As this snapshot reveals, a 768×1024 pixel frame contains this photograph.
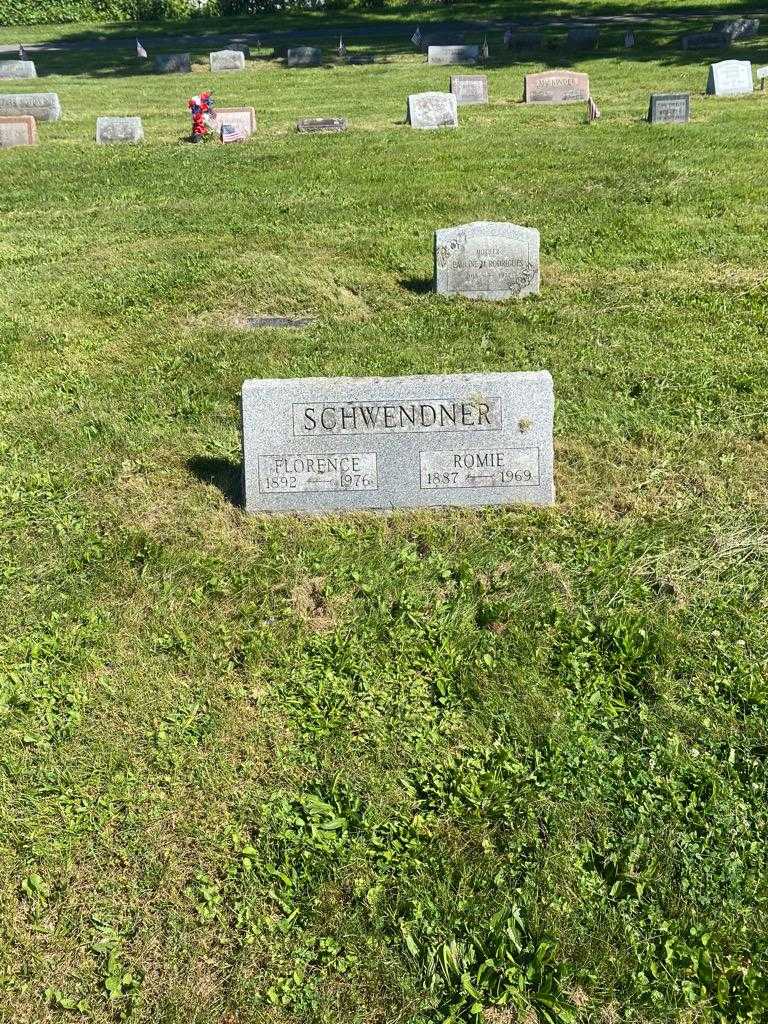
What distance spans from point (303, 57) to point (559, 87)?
13155 millimetres

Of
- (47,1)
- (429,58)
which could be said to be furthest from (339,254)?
(47,1)

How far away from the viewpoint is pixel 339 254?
12172 millimetres

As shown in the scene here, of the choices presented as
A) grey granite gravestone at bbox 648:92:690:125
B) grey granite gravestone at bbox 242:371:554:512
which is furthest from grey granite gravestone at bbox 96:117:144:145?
grey granite gravestone at bbox 242:371:554:512

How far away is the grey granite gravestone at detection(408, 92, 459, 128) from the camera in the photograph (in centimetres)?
2094

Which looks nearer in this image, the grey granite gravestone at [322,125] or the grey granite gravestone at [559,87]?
the grey granite gravestone at [322,125]

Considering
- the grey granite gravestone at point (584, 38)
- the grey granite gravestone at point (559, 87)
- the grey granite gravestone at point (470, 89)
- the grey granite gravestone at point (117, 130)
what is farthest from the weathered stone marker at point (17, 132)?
the grey granite gravestone at point (584, 38)

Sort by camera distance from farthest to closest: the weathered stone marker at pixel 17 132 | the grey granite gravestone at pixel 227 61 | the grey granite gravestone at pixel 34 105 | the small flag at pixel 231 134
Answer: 1. the grey granite gravestone at pixel 227 61
2. the grey granite gravestone at pixel 34 105
3. the weathered stone marker at pixel 17 132
4. the small flag at pixel 231 134

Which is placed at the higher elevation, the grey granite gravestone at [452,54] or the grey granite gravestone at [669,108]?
the grey granite gravestone at [452,54]

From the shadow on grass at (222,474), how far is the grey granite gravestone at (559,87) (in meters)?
20.3

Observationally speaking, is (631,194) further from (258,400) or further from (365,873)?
(365,873)

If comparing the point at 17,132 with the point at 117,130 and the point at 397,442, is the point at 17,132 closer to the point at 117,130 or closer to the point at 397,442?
the point at 117,130

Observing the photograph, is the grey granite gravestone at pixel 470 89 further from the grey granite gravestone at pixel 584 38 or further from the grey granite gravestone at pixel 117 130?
the grey granite gravestone at pixel 584 38

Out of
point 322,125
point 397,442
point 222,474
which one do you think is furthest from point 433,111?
point 397,442

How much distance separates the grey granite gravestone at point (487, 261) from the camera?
1006 cm
